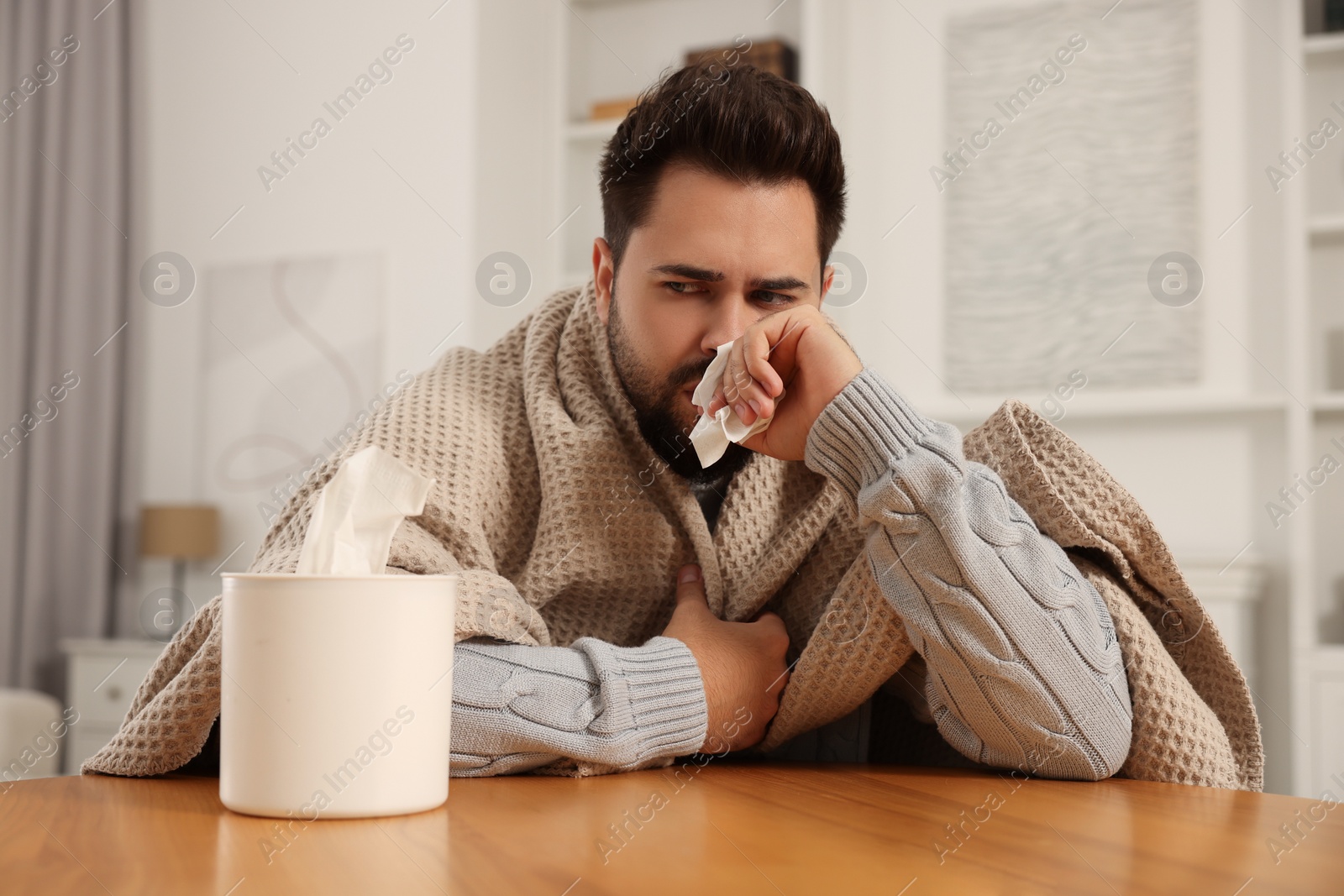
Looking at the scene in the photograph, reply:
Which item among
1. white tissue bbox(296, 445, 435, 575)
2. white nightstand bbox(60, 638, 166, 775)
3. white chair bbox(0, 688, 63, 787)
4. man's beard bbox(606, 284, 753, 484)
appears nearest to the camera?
white tissue bbox(296, 445, 435, 575)

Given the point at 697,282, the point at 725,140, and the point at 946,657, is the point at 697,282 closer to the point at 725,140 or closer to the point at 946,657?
the point at 725,140

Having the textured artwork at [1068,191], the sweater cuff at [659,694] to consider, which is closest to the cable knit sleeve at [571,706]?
the sweater cuff at [659,694]

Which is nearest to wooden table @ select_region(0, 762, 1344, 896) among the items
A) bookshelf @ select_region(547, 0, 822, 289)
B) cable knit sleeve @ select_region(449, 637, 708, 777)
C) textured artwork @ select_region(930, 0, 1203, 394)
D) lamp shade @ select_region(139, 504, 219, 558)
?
cable knit sleeve @ select_region(449, 637, 708, 777)

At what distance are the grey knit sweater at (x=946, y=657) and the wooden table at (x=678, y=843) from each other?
0.20ft

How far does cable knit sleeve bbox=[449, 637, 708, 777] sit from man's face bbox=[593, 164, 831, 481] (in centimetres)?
34

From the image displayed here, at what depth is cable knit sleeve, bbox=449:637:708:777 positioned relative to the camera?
68cm

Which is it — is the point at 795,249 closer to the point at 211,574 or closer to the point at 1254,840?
the point at 1254,840

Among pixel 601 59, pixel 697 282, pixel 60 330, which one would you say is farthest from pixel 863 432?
pixel 60 330

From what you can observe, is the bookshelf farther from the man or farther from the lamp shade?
the man

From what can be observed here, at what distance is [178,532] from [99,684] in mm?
448

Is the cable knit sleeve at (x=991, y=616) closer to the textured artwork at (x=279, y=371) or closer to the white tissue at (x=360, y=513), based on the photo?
the white tissue at (x=360, y=513)

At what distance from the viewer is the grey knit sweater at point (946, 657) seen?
71 cm

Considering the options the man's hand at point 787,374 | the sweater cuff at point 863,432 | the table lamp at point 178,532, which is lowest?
the table lamp at point 178,532

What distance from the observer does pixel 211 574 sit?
3.33 metres
